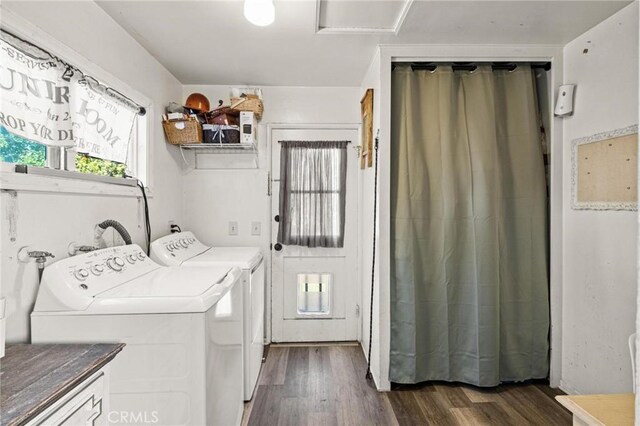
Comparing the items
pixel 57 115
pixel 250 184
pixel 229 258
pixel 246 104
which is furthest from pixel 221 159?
pixel 57 115

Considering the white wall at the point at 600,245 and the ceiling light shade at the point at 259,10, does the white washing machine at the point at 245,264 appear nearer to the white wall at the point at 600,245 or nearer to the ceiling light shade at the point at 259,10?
the ceiling light shade at the point at 259,10

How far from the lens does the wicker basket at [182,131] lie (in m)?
2.57

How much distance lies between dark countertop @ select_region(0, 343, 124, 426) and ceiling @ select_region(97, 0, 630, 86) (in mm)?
1733

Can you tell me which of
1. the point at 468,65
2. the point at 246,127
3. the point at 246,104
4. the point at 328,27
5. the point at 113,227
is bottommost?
the point at 113,227

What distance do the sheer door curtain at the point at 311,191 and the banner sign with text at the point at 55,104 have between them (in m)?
1.38

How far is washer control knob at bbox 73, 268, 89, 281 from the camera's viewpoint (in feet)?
4.61

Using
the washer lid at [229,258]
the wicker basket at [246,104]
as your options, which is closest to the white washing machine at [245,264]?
the washer lid at [229,258]

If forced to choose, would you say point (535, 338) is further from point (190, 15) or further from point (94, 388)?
point (190, 15)

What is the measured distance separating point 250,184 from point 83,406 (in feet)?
7.36

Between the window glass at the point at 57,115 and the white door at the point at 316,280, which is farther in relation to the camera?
the white door at the point at 316,280

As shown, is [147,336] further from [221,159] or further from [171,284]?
[221,159]

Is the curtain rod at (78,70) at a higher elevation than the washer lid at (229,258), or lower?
higher

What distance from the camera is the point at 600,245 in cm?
198

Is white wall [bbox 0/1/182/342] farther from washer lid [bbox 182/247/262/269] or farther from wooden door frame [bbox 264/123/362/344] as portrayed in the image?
wooden door frame [bbox 264/123/362/344]
